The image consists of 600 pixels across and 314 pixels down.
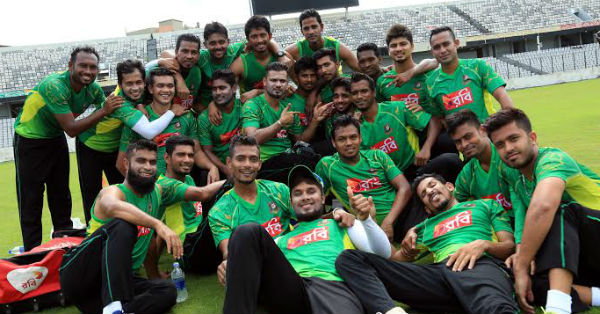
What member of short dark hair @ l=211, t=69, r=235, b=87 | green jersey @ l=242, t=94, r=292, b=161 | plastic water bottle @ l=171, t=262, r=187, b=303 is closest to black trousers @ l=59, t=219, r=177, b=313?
plastic water bottle @ l=171, t=262, r=187, b=303

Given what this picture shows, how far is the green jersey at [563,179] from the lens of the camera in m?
2.97

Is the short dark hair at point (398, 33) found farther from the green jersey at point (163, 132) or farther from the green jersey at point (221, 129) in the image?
the green jersey at point (163, 132)

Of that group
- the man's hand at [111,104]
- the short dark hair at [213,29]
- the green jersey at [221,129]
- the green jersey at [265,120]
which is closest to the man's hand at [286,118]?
the green jersey at [265,120]

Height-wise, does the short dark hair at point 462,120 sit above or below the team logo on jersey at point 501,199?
above

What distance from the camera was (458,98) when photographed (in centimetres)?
516

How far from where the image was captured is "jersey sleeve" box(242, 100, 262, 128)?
5328 millimetres

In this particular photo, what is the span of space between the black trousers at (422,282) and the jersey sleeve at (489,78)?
93.9 inches

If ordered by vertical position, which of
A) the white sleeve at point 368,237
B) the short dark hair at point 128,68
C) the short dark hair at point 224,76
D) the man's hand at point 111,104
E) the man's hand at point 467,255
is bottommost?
the man's hand at point 467,255

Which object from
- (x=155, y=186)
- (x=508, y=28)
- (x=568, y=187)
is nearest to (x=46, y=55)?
(x=508, y=28)

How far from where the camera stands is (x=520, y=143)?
121 inches

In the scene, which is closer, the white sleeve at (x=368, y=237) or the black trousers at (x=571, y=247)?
the black trousers at (x=571, y=247)

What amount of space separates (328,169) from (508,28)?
133 feet

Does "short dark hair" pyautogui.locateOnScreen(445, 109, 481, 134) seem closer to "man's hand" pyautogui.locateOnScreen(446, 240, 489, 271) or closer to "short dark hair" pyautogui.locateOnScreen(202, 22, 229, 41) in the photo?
"man's hand" pyautogui.locateOnScreen(446, 240, 489, 271)

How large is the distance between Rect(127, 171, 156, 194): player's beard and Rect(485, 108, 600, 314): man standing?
2.52 metres
